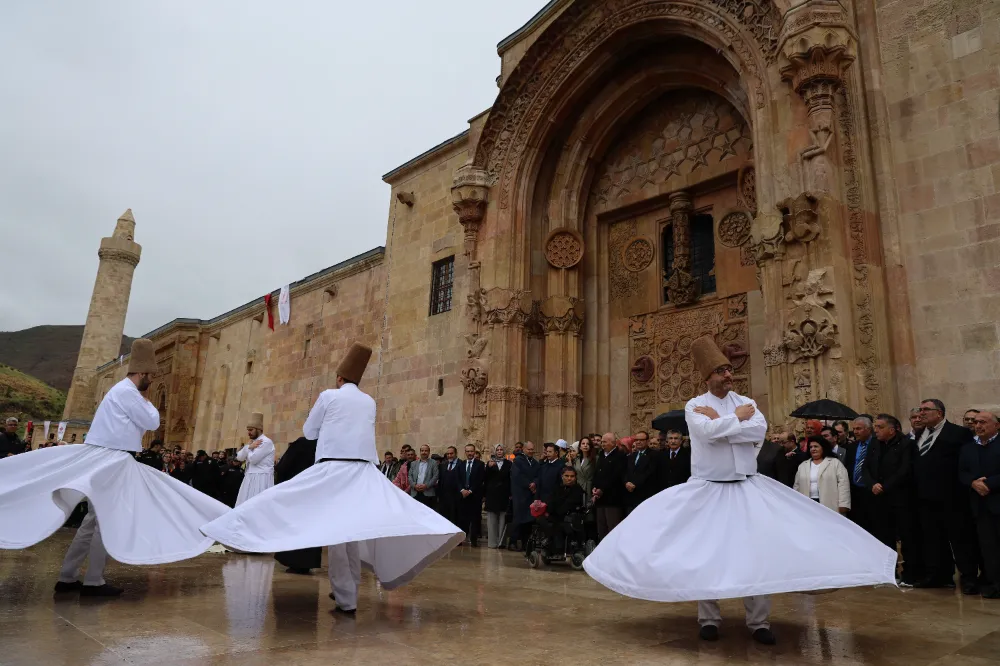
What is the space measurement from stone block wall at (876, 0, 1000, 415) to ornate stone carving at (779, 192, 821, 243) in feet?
4.25

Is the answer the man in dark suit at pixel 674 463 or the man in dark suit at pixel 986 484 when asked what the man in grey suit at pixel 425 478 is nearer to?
the man in dark suit at pixel 674 463

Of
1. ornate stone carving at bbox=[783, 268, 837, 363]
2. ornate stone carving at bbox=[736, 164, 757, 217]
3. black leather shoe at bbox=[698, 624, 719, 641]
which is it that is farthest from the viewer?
ornate stone carving at bbox=[736, 164, 757, 217]

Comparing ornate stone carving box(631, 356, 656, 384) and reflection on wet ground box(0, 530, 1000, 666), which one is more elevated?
ornate stone carving box(631, 356, 656, 384)

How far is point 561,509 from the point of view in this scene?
29.6ft

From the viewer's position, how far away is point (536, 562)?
28.1ft

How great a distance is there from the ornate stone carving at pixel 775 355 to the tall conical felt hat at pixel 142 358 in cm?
766

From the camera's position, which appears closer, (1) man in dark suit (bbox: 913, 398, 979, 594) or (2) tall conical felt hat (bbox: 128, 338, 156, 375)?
(2) tall conical felt hat (bbox: 128, 338, 156, 375)

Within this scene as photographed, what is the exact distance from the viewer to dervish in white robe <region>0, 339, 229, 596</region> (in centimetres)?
507

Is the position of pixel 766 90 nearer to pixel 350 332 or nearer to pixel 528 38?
pixel 528 38

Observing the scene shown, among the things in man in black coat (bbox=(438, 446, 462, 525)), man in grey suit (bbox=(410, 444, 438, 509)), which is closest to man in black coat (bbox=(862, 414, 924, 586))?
man in black coat (bbox=(438, 446, 462, 525))

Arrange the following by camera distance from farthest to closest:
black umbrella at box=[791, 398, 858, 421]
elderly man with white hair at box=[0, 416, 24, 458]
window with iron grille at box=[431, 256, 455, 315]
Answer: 1. window with iron grille at box=[431, 256, 455, 315]
2. elderly man with white hair at box=[0, 416, 24, 458]
3. black umbrella at box=[791, 398, 858, 421]

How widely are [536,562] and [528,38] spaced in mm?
11217

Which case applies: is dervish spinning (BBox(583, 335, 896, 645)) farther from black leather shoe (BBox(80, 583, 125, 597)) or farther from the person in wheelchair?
the person in wheelchair

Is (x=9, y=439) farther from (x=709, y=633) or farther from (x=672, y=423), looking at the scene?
(x=709, y=633)
